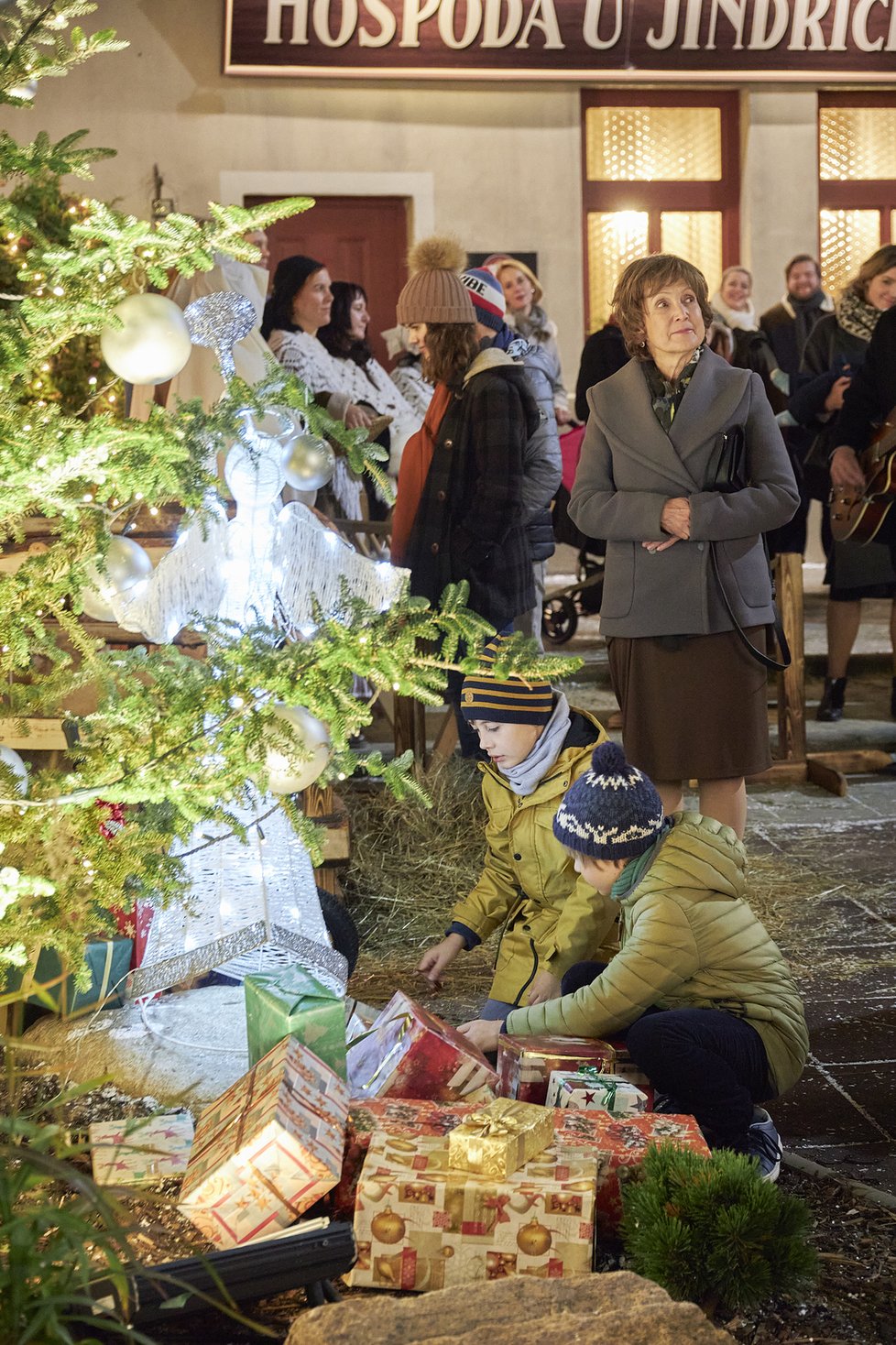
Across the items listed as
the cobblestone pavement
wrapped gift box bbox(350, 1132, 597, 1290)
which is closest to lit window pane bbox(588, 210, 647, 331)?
the cobblestone pavement

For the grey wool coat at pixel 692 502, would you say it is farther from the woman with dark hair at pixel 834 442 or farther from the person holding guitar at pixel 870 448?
the woman with dark hair at pixel 834 442

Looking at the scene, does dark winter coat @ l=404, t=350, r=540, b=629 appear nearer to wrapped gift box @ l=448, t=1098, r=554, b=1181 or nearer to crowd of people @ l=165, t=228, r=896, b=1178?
crowd of people @ l=165, t=228, r=896, b=1178

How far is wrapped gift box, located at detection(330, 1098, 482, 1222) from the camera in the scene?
2508 millimetres

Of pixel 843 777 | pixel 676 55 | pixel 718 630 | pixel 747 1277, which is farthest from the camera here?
pixel 676 55

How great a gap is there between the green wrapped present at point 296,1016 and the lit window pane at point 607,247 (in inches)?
369

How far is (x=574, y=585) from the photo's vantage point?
29.2ft

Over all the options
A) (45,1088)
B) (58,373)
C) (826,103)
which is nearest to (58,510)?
(45,1088)

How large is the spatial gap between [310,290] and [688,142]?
646 centimetres

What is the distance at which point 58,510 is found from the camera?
8.24 feet

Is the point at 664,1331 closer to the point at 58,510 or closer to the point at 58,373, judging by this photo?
the point at 58,510

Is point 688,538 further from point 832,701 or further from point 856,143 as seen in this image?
point 856,143

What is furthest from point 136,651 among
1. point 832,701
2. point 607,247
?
point 607,247

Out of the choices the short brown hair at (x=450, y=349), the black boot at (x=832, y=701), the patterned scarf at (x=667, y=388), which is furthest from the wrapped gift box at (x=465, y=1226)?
the black boot at (x=832, y=701)

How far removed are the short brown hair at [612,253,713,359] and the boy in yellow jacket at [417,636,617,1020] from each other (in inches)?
43.2
